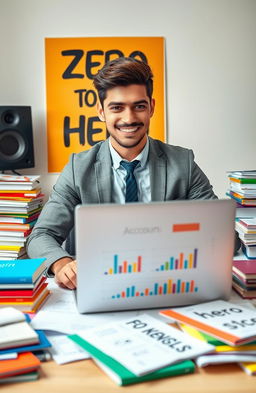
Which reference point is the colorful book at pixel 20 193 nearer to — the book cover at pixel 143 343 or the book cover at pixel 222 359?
the book cover at pixel 143 343

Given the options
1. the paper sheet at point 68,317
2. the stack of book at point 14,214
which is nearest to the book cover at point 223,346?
the paper sheet at point 68,317

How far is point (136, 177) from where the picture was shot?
186 centimetres

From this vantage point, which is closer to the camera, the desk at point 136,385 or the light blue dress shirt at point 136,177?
the desk at point 136,385

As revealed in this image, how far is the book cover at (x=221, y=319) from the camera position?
0.92 m

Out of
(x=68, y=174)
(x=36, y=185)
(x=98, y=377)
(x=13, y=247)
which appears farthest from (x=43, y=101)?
(x=98, y=377)

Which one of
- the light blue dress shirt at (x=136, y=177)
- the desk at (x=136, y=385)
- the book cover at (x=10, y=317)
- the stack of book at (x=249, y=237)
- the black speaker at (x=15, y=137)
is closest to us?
the desk at (x=136, y=385)

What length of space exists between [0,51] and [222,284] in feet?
7.26

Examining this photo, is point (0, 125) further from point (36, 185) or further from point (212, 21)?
point (212, 21)

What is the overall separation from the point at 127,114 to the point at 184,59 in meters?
1.20

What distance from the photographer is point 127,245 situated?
3.43 feet

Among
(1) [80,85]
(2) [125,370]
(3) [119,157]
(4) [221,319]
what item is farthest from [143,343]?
(1) [80,85]

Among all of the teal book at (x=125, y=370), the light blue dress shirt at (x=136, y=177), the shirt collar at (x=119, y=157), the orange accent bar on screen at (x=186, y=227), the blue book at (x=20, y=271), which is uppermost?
the shirt collar at (x=119, y=157)

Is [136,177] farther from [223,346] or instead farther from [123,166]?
[223,346]

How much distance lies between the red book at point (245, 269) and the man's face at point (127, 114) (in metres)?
0.71
